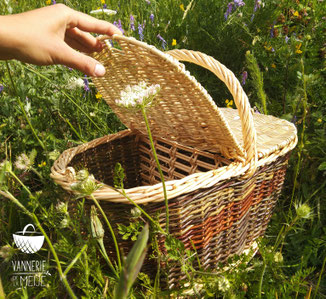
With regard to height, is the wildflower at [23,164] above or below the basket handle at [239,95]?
below

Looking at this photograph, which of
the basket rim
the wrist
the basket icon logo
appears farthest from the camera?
the basket icon logo

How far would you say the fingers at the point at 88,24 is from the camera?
0.99 metres

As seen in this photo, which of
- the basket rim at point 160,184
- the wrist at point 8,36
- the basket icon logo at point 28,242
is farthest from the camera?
the basket icon logo at point 28,242

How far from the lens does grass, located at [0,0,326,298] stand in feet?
3.37

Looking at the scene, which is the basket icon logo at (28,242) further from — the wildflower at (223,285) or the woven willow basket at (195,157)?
the wildflower at (223,285)

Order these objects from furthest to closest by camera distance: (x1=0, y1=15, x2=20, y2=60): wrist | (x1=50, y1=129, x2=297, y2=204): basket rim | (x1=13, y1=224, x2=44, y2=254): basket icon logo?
(x1=13, y1=224, x2=44, y2=254): basket icon logo
(x1=50, y1=129, x2=297, y2=204): basket rim
(x1=0, y1=15, x2=20, y2=60): wrist

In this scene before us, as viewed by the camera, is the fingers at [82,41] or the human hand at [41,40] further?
the fingers at [82,41]

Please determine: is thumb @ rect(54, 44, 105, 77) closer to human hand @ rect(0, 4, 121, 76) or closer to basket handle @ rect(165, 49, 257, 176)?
human hand @ rect(0, 4, 121, 76)

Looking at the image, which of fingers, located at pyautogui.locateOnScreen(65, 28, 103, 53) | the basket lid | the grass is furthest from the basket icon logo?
A: fingers, located at pyautogui.locateOnScreen(65, 28, 103, 53)

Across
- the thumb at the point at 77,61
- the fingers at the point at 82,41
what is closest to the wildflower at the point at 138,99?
the thumb at the point at 77,61

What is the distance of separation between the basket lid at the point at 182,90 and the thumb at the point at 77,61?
0.39ft

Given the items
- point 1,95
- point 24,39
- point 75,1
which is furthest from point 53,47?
point 75,1

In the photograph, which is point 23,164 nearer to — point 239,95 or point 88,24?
point 88,24

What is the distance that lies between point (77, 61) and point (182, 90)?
32 cm
